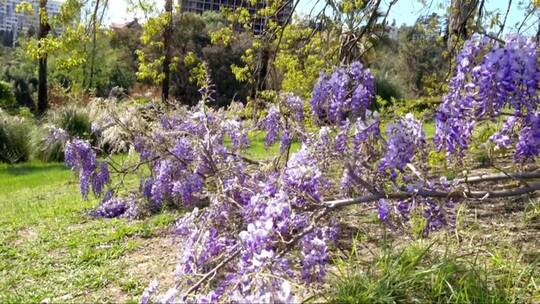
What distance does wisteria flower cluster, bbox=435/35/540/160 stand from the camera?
8.57 feet

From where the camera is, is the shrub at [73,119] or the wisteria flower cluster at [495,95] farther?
the shrub at [73,119]

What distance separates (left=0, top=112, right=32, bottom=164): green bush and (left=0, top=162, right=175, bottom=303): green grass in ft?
→ 21.1

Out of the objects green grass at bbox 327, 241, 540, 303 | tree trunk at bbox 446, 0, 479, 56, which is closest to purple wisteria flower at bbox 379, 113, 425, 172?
green grass at bbox 327, 241, 540, 303

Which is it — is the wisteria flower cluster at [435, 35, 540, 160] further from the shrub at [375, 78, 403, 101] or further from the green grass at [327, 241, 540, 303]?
the shrub at [375, 78, 403, 101]

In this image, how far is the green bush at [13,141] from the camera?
12.9 meters

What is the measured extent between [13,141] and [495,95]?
1251cm

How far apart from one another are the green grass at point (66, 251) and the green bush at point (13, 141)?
6441 mm

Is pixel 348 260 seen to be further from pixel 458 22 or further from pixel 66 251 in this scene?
pixel 458 22

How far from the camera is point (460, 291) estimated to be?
268 cm

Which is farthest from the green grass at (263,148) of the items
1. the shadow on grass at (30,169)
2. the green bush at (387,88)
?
the green bush at (387,88)

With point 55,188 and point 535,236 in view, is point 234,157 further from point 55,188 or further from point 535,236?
point 55,188

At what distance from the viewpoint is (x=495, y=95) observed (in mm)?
2668

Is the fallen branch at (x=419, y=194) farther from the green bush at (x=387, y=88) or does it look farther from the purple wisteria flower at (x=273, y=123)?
the green bush at (x=387, y=88)

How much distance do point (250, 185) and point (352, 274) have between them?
108 cm
